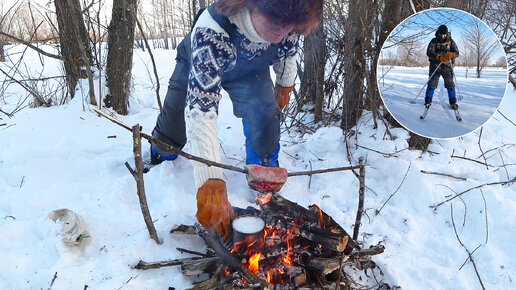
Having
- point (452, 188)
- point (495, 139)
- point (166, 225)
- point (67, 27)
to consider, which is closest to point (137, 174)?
point (166, 225)

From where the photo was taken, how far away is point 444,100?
2045 millimetres

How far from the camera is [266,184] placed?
1827 millimetres

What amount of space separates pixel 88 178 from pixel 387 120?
2331mm

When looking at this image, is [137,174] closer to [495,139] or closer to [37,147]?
[37,147]

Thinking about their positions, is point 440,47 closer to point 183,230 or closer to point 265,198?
point 265,198

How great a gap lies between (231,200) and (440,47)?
1555 mm

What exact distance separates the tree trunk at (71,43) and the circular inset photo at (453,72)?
10.6 ft

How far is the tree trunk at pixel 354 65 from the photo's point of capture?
9.16 feet

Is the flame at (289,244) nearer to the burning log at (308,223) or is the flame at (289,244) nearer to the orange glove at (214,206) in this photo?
the burning log at (308,223)

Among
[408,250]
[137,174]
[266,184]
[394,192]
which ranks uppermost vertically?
[137,174]

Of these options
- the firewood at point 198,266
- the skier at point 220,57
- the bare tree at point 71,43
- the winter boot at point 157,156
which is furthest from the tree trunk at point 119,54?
the firewood at point 198,266

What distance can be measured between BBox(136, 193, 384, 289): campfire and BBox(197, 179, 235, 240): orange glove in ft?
0.21

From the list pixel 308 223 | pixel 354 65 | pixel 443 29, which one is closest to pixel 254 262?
pixel 308 223

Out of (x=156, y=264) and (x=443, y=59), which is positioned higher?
(x=443, y=59)
